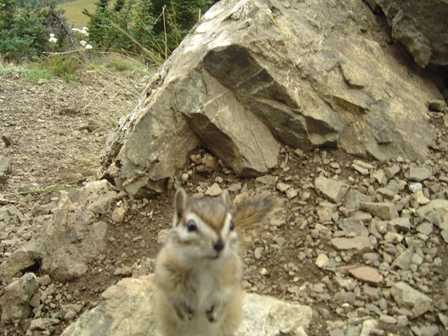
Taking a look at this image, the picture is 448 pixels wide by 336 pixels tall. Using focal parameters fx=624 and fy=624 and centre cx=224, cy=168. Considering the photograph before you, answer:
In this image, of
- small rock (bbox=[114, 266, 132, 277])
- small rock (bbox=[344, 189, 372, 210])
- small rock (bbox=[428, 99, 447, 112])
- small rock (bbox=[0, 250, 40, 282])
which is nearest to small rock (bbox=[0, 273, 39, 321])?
small rock (bbox=[0, 250, 40, 282])

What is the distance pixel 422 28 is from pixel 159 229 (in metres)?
2.91

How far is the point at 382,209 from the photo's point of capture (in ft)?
15.9

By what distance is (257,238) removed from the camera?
4.87 metres

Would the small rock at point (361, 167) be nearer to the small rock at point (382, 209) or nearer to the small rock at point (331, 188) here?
the small rock at point (331, 188)

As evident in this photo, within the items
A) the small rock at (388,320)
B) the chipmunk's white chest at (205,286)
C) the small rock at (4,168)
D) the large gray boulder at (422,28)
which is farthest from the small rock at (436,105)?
the small rock at (4,168)

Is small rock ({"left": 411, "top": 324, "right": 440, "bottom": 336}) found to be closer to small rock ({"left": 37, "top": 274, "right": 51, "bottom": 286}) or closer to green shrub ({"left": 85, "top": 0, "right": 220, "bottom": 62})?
small rock ({"left": 37, "top": 274, "right": 51, "bottom": 286})

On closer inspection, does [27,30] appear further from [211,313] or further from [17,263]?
[211,313]

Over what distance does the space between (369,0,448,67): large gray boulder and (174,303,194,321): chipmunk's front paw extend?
10.5 feet

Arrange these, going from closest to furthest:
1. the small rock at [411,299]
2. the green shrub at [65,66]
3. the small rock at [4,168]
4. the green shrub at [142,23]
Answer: the small rock at [411,299], the small rock at [4,168], the green shrub at [65,66], the green shrub at [142,23]

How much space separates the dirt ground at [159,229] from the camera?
4547mm

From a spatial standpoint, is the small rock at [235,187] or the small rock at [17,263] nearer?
the small rock at [17,263]

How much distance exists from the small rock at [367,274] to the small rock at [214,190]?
1.30m

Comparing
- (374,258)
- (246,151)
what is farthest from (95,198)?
(374,258)

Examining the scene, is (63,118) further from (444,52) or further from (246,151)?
(444,52)
